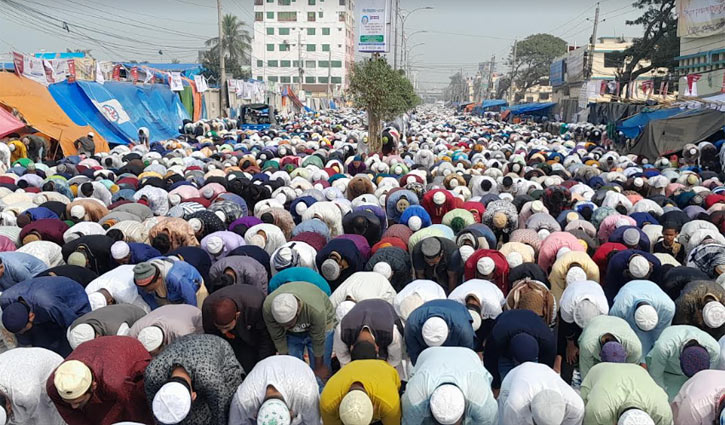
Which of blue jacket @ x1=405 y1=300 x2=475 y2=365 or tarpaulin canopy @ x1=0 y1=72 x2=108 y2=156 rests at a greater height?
tarpaulin canopy @ x1=0 y1=72 x2=108 y2=156

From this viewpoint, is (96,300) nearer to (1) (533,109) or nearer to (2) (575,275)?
(2) (575,275)

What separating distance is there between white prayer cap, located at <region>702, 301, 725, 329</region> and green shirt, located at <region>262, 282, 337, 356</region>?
3155 mm

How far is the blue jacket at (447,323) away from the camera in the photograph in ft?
15.8

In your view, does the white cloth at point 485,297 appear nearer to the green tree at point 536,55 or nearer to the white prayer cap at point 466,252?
the white prayer cap at point 466,252

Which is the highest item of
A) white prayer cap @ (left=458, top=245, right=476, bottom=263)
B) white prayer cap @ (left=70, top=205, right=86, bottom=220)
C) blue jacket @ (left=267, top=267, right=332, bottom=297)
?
white prayer cap @ (left=70, top=205, right=86, bottom=220)

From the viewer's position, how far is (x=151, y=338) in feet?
15.1

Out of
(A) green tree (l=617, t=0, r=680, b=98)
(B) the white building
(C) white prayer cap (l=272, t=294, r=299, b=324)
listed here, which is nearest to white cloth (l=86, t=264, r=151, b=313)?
(C) white prayer cap (l=272, t=294, r=299, b=324)

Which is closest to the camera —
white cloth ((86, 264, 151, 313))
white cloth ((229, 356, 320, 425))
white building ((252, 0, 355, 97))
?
white cloth ((229, 356, 320, 425))

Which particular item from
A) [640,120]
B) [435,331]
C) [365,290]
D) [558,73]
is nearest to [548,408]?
[435,331]

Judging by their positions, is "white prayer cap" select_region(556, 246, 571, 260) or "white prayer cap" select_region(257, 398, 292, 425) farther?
"white prayer cap" select_region(556, 246, 571, 260)

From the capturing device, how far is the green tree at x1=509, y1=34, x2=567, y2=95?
76.6m

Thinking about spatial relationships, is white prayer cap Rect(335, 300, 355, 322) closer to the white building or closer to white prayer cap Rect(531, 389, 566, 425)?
white prayer cap Rect(531, 389, 566, 425)

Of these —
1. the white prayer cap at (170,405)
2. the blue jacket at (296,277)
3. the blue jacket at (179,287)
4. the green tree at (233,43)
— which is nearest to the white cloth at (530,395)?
the white prayer cap at (170,405)

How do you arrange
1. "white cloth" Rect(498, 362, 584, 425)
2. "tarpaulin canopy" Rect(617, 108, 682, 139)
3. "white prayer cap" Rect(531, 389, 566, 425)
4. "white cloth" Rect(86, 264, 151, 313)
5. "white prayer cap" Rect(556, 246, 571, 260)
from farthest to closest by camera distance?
"tarpaulin canopy" Rect(617, 108, 682, 139)
"white prayer cap" Rect(556, 246, 571, 260)
"white cloth" Rect(86, 264, 151, 313)
"white cloth" Rect(498, 362, 584, 425)
"white prayer cap" Rect(531, 389, 566, 425)
